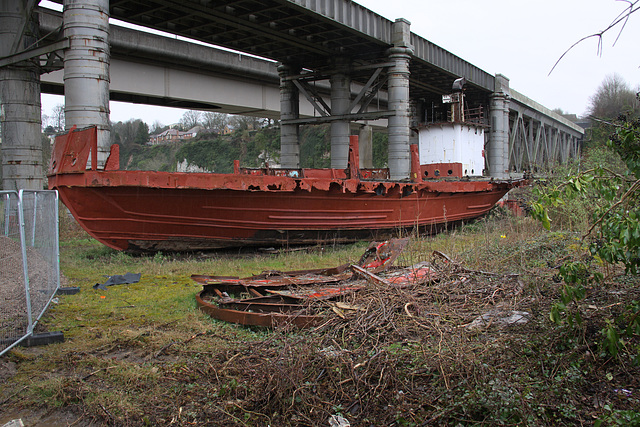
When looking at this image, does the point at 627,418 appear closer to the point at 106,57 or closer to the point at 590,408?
the point at 590,408

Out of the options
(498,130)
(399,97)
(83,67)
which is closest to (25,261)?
(83,67)

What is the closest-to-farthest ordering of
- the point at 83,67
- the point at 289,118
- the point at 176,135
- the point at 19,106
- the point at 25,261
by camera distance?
1. the point at 25,261
2. the point at 83,67
3. the point at 19,106
4. the point at 289,118
5. the point at 176,135

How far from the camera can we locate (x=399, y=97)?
68.6 ft

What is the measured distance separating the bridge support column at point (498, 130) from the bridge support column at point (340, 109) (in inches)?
593

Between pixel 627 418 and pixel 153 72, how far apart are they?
22488 millimetres

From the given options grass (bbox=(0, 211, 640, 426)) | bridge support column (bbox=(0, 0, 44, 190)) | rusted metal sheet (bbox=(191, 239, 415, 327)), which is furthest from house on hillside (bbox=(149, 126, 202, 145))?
grass (bbox=(0, 211, 640, 426))

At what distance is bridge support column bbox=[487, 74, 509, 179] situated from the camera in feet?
108

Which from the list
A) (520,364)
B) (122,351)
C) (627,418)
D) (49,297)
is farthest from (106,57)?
(627,418)

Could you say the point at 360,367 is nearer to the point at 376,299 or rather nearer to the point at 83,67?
the point at 376,299

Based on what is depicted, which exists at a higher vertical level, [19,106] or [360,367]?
[19,106]

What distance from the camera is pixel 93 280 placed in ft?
24.3

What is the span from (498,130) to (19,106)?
29.2 meters

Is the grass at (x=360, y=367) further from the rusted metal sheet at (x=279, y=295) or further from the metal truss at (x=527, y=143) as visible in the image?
the metal truss at (x=527, y=143)

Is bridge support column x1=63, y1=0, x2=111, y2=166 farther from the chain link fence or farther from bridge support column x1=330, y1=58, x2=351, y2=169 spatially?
bridge support column x1=330, y1=58, x2=351, y2=169
